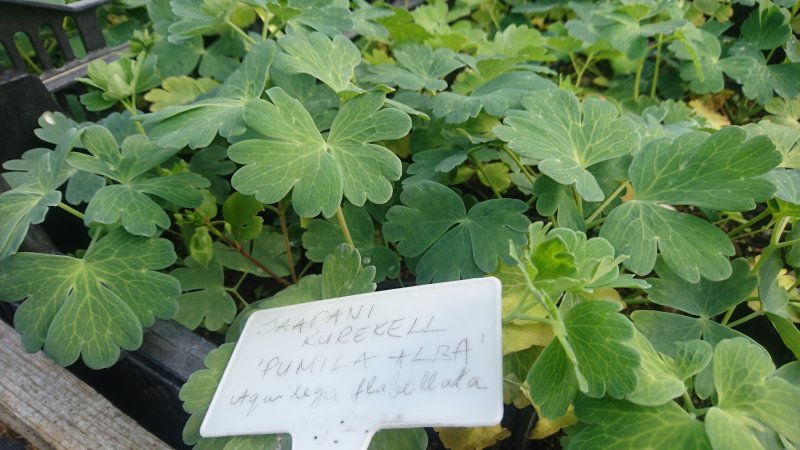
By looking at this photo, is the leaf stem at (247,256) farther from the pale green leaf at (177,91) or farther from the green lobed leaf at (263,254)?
the pale green leaf at (177,91)

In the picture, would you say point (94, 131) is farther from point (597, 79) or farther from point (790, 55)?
point (790, 55)

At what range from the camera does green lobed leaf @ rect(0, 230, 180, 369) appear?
0.82 meters

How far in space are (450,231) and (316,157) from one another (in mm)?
262

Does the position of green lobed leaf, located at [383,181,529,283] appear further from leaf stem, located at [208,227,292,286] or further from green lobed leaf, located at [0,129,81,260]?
green lobed leaf, located at [0,129,81,260]

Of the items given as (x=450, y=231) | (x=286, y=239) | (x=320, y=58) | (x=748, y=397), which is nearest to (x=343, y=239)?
(x=286, y=239)

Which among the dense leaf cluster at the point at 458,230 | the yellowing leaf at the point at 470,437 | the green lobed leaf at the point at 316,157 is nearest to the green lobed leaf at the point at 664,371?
the dense leaf cluster at the point at 458,230

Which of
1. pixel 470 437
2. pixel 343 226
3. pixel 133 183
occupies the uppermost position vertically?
pixel 133 183

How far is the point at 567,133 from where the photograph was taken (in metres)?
0.92

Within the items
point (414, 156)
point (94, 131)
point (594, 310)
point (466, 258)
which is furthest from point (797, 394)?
point (94, 131)

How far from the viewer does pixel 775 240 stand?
873mm

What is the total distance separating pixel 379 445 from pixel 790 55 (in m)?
1.44

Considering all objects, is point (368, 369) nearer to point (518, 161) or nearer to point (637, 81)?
point (518, 161)

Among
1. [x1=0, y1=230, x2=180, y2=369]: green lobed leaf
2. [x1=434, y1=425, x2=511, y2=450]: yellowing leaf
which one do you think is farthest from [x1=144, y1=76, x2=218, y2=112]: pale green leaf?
[x1=434, y1=425, x2=511, y2=450]: yellowing leaf

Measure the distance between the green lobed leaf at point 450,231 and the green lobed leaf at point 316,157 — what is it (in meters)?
0.12
